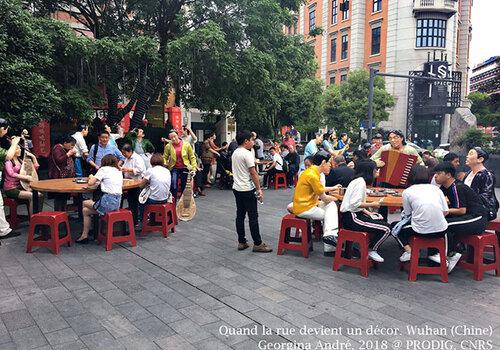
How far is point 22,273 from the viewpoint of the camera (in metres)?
5.05

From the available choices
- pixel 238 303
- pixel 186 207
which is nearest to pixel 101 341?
pixel 238 303

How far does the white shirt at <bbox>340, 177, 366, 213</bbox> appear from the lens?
503cm

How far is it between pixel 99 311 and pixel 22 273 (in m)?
1.76

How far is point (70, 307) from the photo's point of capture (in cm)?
407

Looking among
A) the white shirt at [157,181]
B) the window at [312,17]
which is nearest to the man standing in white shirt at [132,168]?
the white shirt at [157,181]

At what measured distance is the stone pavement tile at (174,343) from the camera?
3.32 metres

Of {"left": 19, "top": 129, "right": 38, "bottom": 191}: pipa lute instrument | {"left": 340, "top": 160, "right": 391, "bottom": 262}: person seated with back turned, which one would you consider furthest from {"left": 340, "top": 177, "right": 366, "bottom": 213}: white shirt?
{"left": 19, "top": 129, "right": 38, "bottom": 191}: pipa lute instrument

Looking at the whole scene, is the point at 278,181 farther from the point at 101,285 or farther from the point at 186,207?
the point at 101,285

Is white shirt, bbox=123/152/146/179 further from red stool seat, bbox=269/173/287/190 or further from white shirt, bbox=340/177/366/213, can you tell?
red stool seat, bbox=269/173/287/190

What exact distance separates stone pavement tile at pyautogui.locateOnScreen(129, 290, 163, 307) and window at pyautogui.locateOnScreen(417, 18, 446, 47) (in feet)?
115

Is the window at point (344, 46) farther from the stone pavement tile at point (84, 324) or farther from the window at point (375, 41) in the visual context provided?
the stone pavement tile at point (84, 324)

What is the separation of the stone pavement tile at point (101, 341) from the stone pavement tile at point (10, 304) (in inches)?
42.8

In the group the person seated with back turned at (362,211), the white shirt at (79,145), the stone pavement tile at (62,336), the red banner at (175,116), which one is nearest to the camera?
the stone pavement tile at (62,336)

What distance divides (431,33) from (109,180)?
3486cm
